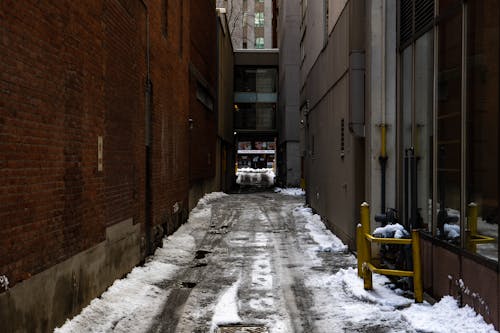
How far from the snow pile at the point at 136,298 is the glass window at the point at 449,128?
14.4 feet

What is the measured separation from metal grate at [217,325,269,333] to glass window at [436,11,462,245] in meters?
2.85

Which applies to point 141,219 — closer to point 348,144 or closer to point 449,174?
point 348,144

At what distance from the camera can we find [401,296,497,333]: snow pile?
5969 millimetres

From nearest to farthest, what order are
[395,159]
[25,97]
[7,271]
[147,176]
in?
[7,271] < [25,97] < [395,159] < [147,176]

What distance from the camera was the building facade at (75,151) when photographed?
5391 millimetres

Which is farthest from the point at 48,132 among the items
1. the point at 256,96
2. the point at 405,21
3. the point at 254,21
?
the point at 254,21

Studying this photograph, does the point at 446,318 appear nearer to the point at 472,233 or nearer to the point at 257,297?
the point at 472,233

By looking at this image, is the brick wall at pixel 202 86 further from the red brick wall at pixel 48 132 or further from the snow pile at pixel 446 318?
the snow pile at pixel 446 318

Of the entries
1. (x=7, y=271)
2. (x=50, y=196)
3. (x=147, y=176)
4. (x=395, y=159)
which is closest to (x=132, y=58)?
(x=147, y=176)

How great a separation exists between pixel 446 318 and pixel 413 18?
5.36 metres

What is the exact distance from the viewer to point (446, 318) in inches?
254

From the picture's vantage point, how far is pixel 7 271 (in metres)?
5.17

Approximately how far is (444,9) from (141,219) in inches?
290

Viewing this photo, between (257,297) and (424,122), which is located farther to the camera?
(424,122)
